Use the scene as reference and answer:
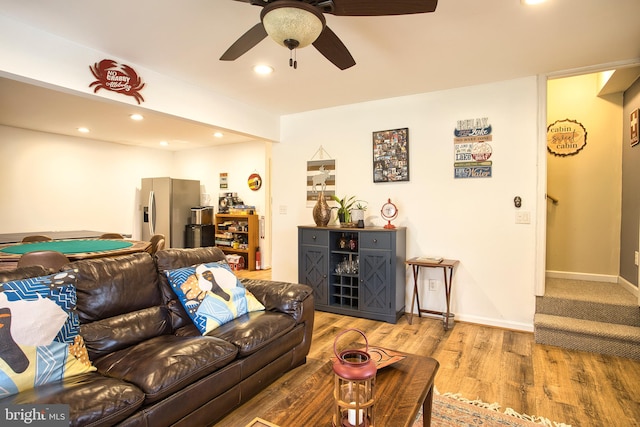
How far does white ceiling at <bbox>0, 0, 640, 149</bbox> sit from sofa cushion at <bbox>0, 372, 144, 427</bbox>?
208cm

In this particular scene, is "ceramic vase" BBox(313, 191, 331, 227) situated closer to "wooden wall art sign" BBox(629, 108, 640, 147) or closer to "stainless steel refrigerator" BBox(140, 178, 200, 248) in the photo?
"wooden wall art sign" BBox(629, 108, 640, 147)

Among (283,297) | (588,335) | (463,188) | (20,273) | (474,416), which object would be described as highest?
(463,188)

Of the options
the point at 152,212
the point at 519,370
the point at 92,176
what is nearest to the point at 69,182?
the point at 92,176

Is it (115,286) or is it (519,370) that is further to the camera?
(519,370)

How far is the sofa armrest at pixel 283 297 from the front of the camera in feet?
8.05

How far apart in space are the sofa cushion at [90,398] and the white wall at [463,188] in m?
3.10

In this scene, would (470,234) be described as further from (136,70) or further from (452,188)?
(136,70)

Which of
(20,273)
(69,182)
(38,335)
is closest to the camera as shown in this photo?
(38,335)

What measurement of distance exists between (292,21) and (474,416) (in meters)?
2.32

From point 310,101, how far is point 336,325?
8.34 feet

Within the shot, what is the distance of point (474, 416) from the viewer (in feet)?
6.48

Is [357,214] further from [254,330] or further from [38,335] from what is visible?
[38,335]

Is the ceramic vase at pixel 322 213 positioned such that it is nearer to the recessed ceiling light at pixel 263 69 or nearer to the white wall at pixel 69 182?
the recessed ceiling light at pixel 263 69

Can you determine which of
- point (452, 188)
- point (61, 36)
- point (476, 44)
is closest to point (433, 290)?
point (452, 188)
